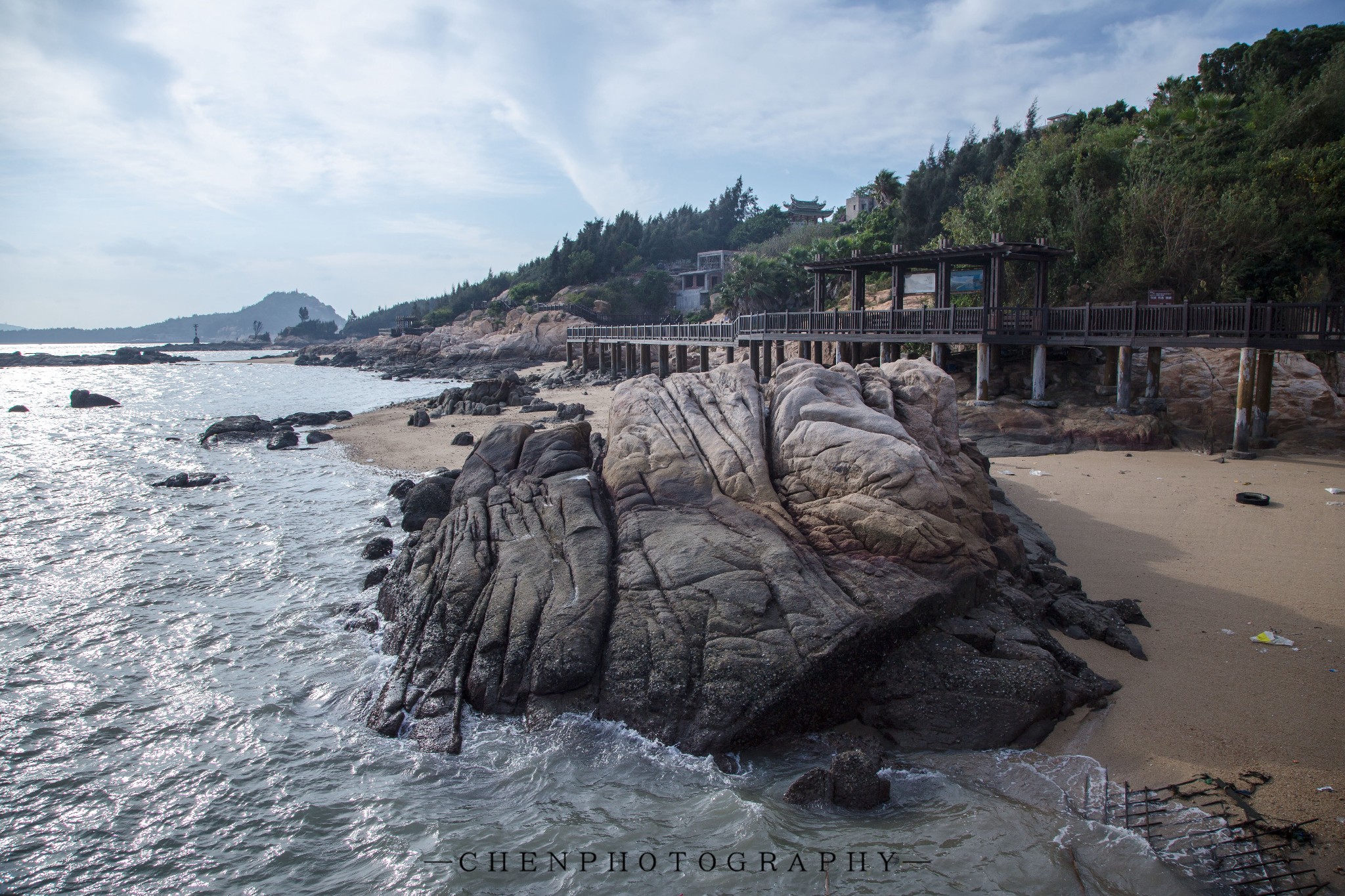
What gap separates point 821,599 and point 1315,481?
13.1 m

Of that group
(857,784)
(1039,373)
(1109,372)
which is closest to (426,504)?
(857,784)

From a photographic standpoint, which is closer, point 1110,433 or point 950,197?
point 1110,433

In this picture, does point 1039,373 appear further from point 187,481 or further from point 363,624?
point 187,481

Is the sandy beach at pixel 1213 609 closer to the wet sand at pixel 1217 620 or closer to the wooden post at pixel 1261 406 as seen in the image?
the wet sand at pixel 1217 620

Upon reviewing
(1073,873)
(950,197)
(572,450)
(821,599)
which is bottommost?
(1073,873)

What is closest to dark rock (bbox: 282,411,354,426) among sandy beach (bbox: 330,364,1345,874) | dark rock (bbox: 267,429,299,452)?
dark rock (bbox: 267,429,299,452)

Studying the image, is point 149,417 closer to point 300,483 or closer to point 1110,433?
point 300,483

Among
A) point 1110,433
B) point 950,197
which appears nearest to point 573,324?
point 950,197

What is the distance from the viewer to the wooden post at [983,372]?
21141mm

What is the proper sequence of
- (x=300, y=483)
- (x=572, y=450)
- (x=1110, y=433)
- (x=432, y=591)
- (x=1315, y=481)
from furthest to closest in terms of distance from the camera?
(x=300, y=483), (x=1110, y=433), (x=1315, y=481), (x=572, y=450), (x=432, y=591)

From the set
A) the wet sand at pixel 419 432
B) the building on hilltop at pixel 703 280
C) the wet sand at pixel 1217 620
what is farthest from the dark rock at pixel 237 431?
the building on hilltop at pixel 703 280

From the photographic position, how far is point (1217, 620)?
28.4 ft

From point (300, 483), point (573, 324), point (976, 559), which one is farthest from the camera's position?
point (573, 324)

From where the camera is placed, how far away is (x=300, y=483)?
1944 centimetres
